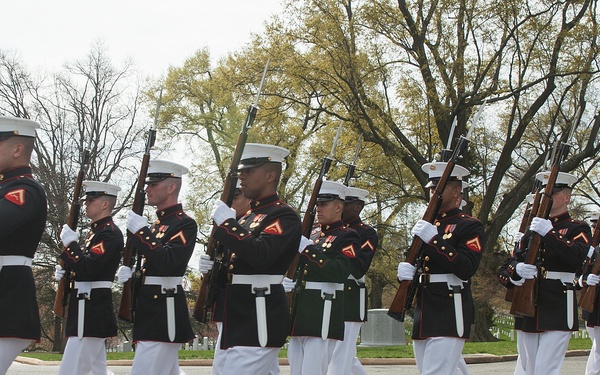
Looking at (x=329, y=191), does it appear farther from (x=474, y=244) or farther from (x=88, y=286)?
(x=88, y=286)

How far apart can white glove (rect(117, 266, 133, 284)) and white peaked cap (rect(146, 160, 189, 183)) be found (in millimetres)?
830

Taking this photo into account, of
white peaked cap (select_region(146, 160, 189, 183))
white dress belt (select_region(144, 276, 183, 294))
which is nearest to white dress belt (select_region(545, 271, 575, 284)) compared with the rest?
white dress belt (select_region(144, 276, 183, 294))

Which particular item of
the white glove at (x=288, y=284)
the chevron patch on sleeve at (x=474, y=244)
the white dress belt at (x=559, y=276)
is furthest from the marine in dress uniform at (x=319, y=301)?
the white dress belt at (x=559, y=276)

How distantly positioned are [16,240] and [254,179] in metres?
1.63

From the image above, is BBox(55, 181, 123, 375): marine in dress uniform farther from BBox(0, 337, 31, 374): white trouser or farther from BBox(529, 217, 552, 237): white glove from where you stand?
BBox(529, 217, 552, 237): white glove

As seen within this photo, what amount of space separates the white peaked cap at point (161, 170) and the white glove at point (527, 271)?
328 centimetres

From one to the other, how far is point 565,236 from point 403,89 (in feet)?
51.9

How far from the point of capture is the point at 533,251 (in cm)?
775

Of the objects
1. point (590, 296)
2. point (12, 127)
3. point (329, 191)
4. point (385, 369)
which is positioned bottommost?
point (385, 369)

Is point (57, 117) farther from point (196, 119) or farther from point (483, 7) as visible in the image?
point (483, 7)

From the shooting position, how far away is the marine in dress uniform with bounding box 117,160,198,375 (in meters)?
6.73

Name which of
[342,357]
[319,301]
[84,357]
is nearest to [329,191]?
[319,301]

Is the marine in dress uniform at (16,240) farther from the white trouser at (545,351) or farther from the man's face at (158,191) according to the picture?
the white trouser at (545,351)

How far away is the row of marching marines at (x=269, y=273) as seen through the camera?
5.43 m
